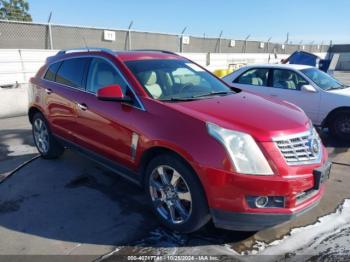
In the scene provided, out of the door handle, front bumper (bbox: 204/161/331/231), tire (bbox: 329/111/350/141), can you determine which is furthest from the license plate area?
tire (bbox: 329/111/350/141)

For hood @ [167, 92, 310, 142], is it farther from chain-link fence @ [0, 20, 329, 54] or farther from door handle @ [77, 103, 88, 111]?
chain-link fence @ [0, 20, 329, 54]

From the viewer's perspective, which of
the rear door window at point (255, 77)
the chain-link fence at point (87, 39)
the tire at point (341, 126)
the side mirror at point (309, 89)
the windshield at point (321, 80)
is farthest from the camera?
the chain-link fence at point (87, 39)

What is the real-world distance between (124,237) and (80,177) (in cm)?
183

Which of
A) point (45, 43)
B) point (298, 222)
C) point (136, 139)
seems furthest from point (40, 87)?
point (45, 43)

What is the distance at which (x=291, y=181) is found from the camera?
2.94m

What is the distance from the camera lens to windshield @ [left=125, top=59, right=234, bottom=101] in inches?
152

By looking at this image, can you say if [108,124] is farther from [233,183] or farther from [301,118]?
[301,118]

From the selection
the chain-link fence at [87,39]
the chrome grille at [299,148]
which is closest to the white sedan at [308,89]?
the chain-link fence at [87,39]

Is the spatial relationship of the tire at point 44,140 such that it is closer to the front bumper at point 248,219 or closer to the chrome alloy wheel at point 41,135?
the chrome alloy wheel at point 41,135

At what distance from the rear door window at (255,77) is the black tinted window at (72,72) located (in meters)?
4.39

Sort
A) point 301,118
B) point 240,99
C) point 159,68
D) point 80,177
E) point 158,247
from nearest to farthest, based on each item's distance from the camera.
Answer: point 158,247
point 301,118
point 240,99
point 159,68
point 80,177

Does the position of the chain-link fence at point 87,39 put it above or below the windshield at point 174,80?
above

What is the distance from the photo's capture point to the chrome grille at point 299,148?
3035mm

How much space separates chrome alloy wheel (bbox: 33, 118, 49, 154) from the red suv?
973mm
